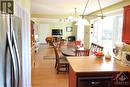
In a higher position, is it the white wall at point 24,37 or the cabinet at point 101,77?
the white wall at point 24,37

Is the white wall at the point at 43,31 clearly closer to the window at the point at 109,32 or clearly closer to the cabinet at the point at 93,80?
the window at the point at 109,32

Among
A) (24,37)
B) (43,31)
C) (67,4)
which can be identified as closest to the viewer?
(24,37)

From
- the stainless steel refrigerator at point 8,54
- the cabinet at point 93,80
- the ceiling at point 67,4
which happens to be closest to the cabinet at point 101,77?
the cabinet at point 93,80

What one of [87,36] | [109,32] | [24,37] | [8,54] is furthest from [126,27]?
[87,36]

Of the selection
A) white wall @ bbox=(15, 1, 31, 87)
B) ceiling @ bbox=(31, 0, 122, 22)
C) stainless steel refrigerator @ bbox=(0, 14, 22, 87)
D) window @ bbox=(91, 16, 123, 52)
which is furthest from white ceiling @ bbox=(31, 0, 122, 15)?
stainless steel refrigerator @ bbox=(0, 14, 22, 87)

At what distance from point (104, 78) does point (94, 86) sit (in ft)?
0.61

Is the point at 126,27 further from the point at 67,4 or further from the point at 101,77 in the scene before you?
the point at 67,4

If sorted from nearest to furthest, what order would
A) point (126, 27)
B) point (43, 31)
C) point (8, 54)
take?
point (8, 54) < point (126, 27) < point (43, 31)

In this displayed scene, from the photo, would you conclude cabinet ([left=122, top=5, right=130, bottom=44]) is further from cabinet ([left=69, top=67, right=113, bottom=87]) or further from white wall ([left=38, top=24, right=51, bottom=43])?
white wall ([left=38, top=24, right=51, bottom=43])

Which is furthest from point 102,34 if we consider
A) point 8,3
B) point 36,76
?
point 8,3

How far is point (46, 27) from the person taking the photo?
14.4m

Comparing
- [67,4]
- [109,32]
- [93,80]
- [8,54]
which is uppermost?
[67,4]

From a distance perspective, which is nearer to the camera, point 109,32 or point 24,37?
point 24,37

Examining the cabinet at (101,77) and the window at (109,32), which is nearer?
the cabinet at (101,77)
